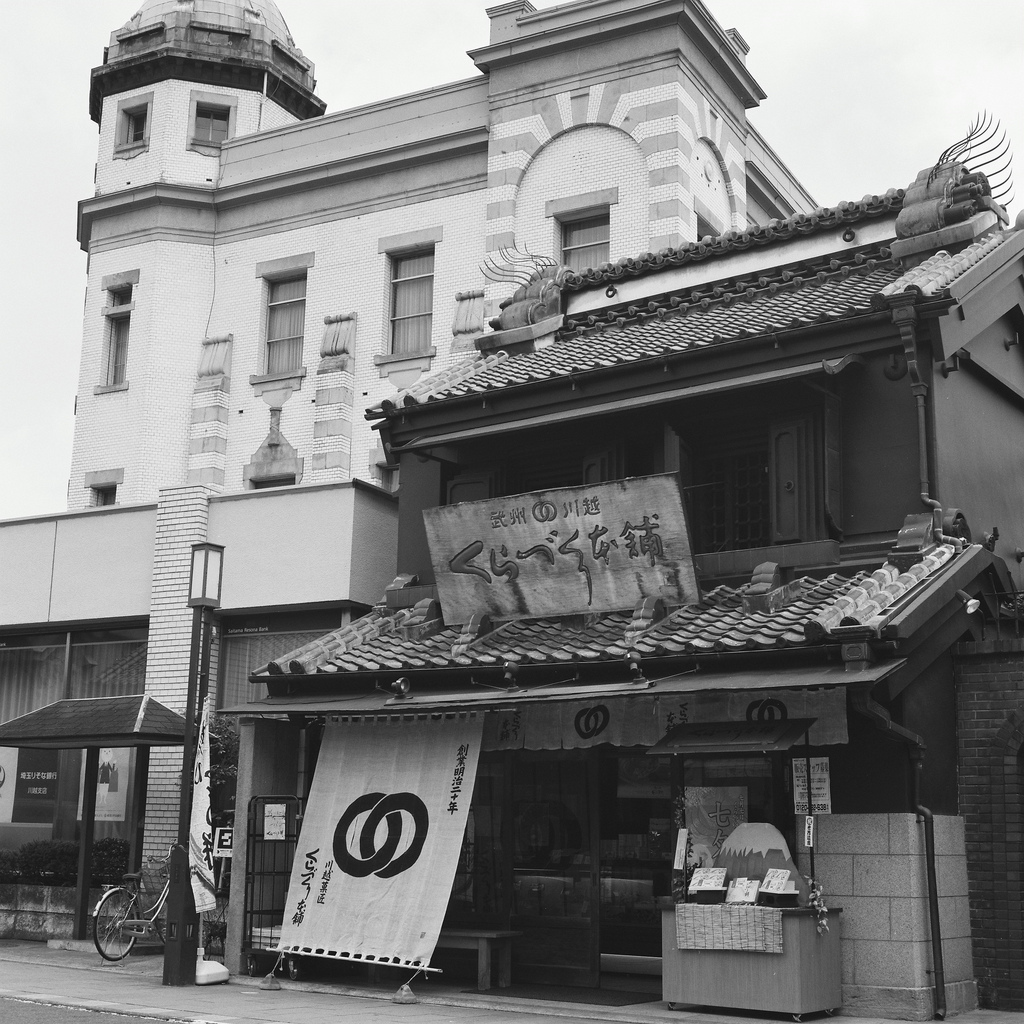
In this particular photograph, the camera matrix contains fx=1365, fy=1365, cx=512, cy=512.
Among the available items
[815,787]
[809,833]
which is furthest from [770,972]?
[815,787]

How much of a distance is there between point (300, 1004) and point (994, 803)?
7.39 m

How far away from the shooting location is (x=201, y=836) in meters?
15.9

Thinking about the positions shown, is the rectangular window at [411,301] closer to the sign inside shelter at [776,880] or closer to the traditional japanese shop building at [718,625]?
the traditional japanese shop building at [718,625]

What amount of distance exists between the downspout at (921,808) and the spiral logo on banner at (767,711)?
85 cm

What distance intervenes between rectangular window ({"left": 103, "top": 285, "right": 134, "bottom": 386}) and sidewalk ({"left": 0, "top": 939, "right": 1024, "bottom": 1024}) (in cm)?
1625

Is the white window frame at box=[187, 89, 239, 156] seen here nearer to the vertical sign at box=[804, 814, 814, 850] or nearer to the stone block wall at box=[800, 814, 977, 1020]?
the vertical sign at box=[804, 814, 814, 850]

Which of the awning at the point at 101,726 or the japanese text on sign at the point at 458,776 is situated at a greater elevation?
the awning at the point at 101,726

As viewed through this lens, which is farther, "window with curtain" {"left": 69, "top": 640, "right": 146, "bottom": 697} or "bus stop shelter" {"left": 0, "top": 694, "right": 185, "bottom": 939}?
"window with curtain" {"left": 69, "top": 640, "right": 146, "bottom": 697}

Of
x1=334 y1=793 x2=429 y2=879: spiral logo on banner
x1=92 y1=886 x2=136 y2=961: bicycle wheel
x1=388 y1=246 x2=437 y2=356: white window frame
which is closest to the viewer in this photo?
x1=334 y1=793 x2=429 y2=879: spiral logo on banner

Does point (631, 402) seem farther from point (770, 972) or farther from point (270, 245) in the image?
point (270, 245)

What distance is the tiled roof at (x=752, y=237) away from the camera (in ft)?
59.8

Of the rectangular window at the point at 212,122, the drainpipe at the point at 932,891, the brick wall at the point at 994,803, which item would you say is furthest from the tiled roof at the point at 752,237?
the rectangular window at the point at 212,122

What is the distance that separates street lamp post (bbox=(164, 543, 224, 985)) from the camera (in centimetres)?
1554

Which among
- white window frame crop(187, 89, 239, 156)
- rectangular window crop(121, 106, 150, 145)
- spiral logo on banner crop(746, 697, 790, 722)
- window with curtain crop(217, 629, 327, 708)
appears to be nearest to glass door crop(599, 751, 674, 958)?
spiral logo on banner crop(746, 697, 790, 722)
